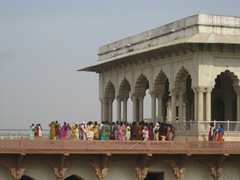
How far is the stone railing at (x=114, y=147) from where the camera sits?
25.7 meters

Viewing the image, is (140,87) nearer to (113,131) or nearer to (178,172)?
(113,131)

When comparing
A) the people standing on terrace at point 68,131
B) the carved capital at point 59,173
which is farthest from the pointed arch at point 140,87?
the carved capital at point 59,173

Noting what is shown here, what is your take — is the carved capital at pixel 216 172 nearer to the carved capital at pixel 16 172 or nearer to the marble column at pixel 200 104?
the marble column at pixel 200 104

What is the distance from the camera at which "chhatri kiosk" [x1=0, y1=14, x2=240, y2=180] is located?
87.5ft

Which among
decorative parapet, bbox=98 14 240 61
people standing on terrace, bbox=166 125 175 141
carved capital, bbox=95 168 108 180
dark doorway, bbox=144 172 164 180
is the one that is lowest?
dark doorway, bbox=144 172 164 180

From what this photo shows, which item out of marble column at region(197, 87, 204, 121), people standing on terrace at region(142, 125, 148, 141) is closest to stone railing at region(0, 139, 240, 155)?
people standing on terrace at region(142, 125, 148, 141)

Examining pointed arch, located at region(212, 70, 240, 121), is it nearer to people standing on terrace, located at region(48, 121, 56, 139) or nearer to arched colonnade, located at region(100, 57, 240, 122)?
arched colonnade, located at region(100, 57, 240, 122)

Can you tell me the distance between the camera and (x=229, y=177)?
29.6m

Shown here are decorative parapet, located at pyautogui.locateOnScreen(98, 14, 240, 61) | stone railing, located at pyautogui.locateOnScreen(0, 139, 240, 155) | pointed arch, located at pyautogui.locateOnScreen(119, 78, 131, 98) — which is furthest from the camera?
pointed arch, located at pyautogui.locateOnScreen(119, 78, 131, 98)

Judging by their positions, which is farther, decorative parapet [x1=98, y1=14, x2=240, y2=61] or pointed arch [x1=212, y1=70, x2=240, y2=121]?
pointed arch [x1=212, y1=70, x2=240, y2=121]

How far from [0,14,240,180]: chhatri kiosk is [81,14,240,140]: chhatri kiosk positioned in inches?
1.6

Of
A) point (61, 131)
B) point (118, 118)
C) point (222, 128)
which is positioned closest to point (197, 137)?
point (222, 128)

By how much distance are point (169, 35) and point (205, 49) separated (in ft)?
11.3

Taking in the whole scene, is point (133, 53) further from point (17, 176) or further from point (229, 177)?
point (17, 176)
